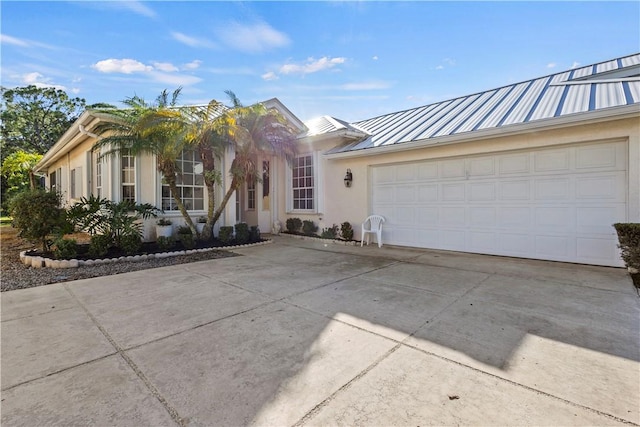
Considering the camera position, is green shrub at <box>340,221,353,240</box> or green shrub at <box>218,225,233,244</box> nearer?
green shrub at <box>218,225,233,244</box>

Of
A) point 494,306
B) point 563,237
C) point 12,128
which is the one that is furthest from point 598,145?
point 12,128

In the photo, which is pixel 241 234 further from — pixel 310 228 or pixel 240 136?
pixel 240 136

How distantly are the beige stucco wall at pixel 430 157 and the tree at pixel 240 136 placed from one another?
2.10m

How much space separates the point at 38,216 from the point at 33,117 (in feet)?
115

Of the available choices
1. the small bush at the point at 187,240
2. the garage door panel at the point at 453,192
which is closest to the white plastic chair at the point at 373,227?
the garage door panel at the point at 453,192

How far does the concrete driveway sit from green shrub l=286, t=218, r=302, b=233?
19.9 ft

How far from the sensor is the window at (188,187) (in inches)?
372

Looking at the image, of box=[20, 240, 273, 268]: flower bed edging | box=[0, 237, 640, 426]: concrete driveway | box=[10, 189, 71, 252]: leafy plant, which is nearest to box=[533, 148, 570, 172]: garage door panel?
box=[0, 237, 640, 426]: concrete driveway

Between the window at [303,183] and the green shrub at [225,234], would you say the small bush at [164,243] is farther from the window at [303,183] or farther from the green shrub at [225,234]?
the window at [303,183]

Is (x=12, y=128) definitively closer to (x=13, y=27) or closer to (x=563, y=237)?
(x=13, y=27)

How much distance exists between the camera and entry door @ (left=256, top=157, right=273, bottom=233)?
1214 centimetres

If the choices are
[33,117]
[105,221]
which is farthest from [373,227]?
[33,117]

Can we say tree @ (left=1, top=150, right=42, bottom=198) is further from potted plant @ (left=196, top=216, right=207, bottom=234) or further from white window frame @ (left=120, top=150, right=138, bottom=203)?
potted plant @ (left=196, top=216, right=207, bottom=234)

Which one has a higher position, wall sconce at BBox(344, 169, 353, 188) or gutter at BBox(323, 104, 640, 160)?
gutter at BBox(323, 104, 640, 160)
